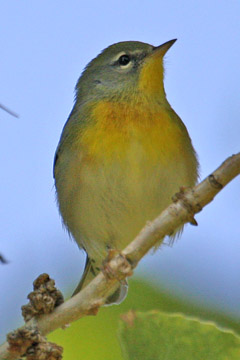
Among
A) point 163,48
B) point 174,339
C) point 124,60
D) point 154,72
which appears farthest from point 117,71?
point 174,339

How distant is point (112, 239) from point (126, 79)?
1403 mm

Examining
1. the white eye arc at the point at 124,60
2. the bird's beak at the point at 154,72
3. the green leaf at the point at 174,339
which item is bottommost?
the green leaf at the point at 174,339

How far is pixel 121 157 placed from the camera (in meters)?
3.94

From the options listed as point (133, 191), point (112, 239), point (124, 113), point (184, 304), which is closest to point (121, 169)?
point (133, 191)

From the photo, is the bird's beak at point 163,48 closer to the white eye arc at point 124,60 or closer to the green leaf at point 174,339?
the white eye arc at point 124,60

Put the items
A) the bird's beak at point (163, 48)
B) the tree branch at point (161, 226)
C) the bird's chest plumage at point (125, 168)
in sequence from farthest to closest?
the bird's beak at point (163, 48) → the bird's chest plumage at point (125, 168) → the tree branch at point (161, 226)

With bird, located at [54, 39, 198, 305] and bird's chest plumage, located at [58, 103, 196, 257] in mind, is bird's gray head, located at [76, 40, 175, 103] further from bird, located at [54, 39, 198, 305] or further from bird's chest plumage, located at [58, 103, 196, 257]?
bird's chest plumage, located at [58, 103, 196, 257]

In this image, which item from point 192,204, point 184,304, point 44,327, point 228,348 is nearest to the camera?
point 228,348

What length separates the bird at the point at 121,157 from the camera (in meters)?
3.99

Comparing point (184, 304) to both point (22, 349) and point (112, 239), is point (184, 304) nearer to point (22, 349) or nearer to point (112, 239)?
point (22, 349)

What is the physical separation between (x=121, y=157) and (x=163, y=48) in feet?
3.71

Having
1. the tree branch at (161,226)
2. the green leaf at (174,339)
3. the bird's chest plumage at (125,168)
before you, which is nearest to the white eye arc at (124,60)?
the bird's chest plumage at (125,168)

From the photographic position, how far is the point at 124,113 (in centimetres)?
425

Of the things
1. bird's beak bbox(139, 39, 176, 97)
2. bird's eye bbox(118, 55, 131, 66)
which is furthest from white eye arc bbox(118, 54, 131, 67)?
bird's beak bbox(139, 39, 176, 97)
